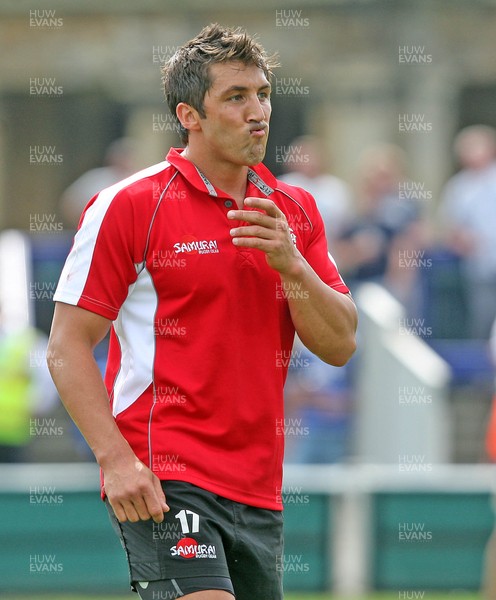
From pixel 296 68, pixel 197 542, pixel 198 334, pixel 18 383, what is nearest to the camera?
pixel 197 542

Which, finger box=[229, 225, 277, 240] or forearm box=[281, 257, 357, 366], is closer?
finger box=[229, 225, 277, 240]

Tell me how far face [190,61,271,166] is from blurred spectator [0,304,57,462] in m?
6.72

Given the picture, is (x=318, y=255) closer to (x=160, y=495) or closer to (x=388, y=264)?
(x=160, y=495)

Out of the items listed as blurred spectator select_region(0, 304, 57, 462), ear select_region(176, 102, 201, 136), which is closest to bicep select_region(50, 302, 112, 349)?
ear select_region(176, 102, 201, 136)

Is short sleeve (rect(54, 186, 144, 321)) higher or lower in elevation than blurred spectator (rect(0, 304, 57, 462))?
higher

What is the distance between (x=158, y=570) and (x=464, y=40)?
1561cm

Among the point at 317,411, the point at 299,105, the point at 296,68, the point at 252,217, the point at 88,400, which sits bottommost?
the point at 317,411

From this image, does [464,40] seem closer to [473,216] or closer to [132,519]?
[473,216]

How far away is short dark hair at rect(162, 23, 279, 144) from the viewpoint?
16.5ft

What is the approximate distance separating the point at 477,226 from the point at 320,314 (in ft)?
27.5

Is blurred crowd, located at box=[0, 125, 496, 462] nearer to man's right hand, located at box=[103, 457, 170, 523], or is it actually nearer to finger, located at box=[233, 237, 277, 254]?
man's right hand, located at box=[103, 457, 170, 523]

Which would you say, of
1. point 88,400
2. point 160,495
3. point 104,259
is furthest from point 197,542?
point 104,259

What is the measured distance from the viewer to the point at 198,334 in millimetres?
4977

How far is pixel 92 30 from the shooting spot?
20.2 m
